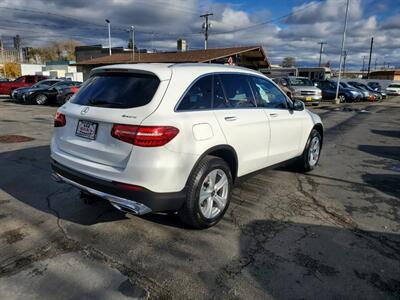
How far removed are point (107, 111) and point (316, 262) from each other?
2.43m

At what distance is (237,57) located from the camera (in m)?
29.0

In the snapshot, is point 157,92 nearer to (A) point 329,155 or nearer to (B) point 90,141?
(B) point 90,141

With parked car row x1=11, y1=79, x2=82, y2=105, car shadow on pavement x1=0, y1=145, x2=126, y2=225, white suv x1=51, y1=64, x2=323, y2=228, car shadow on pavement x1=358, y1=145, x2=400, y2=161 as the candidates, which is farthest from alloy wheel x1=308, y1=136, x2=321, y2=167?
parked car row x1=11, y1=79, x2=82, y2=105

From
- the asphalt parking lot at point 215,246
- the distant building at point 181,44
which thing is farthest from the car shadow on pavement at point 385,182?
the distant building at point 181,44

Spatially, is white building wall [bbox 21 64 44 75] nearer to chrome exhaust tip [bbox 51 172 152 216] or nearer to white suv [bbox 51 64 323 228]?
white suv [bbox 51 64 323 228]

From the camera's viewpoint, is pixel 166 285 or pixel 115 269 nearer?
pixel 166 285

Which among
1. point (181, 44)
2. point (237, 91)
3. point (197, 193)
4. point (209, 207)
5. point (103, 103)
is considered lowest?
point (209, 207)

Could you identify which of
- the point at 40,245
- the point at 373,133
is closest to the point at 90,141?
the point at 40,245

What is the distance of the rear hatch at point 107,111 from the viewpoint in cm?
309

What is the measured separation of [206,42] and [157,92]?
36232mm

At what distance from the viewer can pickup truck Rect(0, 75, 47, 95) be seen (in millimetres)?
22906

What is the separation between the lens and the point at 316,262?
123 inches

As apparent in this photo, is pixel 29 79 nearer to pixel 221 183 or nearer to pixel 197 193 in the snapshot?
pixel 221 183

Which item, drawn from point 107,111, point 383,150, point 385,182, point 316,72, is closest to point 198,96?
point 107,111
